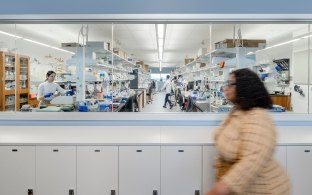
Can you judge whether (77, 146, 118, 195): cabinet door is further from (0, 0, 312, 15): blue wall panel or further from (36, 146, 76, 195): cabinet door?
(0, 0, 312, 15): blue wall panel

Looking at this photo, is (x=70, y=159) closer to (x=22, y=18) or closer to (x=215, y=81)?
(x=22, y=18)

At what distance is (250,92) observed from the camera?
1.49m

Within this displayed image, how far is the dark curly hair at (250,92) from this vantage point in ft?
4.89

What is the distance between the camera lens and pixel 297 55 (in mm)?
9547

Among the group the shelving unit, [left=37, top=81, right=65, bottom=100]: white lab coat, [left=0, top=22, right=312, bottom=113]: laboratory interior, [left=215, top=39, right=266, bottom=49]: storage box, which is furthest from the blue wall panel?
the shelving unit

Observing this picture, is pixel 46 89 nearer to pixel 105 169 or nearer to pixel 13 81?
pixel 105 169

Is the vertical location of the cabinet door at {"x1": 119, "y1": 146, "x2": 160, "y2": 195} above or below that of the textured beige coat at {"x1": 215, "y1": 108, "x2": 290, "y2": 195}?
below

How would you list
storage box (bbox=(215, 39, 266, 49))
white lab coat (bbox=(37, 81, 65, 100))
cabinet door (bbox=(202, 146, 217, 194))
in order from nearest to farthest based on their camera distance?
cabinet door (bbox=(202, 146, 217, 194)), white lab coat (bbox=(37, 81, 65, 100)), storage box (bbox=(215, 39, 266, 49))

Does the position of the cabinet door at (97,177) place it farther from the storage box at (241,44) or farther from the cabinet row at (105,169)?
the storage box at (241,44)

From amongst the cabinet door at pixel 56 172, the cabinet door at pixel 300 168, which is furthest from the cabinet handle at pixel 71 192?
the cabinet door at pixel 300 168

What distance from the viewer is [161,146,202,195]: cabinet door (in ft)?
9.04

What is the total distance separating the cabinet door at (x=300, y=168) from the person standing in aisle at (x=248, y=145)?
4.49 ft

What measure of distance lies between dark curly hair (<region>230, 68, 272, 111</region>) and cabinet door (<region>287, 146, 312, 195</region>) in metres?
1.52

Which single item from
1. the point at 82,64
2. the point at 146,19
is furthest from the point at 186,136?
the point at 82,64
